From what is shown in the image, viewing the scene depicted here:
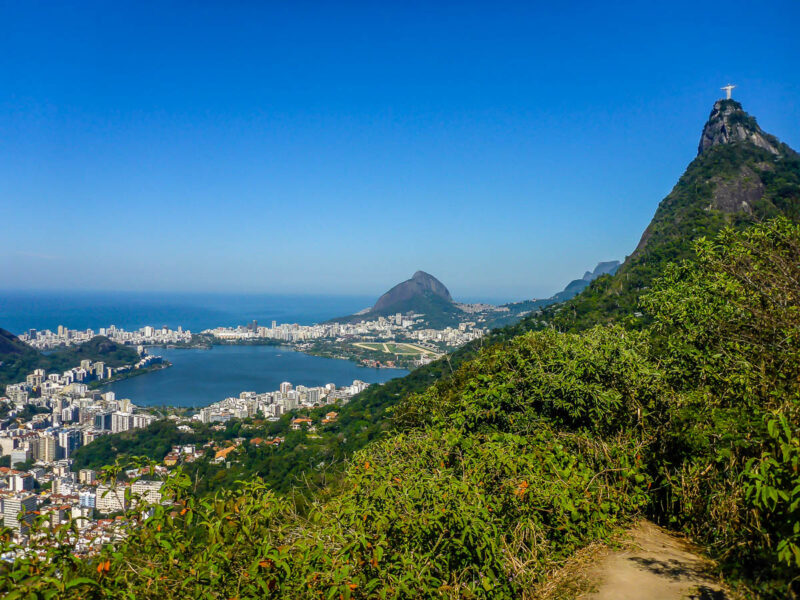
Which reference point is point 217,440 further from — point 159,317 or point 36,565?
point 159,317

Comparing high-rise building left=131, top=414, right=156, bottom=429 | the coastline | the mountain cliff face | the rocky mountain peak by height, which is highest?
the rocky mountain peak

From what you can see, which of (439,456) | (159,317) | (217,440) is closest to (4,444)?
(217,440)

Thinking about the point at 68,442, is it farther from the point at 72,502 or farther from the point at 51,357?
the point at 51,357

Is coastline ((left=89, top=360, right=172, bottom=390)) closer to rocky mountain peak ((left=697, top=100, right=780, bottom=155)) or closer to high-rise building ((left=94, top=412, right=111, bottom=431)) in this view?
high-rise building ((left=94, top=412, right=111, bottom=431))

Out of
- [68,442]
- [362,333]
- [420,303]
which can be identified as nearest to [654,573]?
[68,442]

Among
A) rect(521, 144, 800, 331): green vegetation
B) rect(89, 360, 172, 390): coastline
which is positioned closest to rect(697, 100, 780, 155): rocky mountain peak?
rect(521, 144, 800, 331): green vegetation

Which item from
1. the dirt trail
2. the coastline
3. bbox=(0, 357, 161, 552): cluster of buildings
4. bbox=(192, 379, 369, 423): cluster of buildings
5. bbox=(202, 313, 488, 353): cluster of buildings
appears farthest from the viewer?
bbox=(202, 313, 488, 353): cluster of buildings
